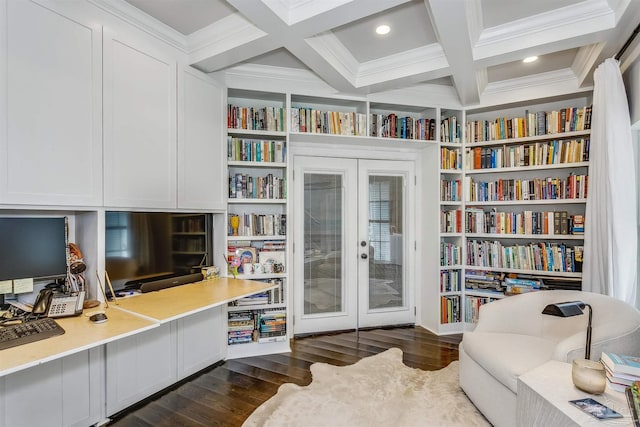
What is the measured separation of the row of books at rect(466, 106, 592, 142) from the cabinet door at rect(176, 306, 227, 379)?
130 inches

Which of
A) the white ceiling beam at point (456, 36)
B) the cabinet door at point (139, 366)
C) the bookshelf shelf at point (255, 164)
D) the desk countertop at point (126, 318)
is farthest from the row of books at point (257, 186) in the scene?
the white ceiling beam at point (456, 36)

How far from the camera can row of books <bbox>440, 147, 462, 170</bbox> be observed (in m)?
3.68

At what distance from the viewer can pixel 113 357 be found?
211 cm

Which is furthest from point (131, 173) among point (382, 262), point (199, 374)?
point (382, 262)

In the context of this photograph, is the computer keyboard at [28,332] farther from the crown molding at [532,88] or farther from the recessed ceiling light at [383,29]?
the crown molding at [532,88]

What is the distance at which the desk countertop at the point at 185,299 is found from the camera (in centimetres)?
191

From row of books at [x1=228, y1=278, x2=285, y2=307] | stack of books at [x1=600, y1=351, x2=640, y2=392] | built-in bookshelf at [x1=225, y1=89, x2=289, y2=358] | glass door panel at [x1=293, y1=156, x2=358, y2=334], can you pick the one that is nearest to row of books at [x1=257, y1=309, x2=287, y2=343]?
built-in bookshelf at [x1=225, y1=89, x2=289, y2=358]

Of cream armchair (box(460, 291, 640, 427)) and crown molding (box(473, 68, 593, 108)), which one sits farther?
crown molding (box(473, 68, 593, 108))

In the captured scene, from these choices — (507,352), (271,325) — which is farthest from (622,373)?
(271,325)

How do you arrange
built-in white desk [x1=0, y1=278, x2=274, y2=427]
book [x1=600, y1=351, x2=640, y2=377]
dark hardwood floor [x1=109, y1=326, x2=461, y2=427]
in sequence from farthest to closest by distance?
1. dark hardwood floor [x1=109, y1=326, x2=461, y2=427]
2. built-in white desk [x1=0, y1=278, x2=274, y2=427]
3. book [x1=600, y1=351, x2=640, y2=377]

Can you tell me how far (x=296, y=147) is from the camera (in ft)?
11.6

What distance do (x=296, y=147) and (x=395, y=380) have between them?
2.42 meters

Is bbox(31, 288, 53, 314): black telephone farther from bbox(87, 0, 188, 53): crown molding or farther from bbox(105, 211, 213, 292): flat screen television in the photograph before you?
bbox(87, 0, 188, 53): crown molding

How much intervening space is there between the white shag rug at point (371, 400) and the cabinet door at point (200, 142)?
165 cm
